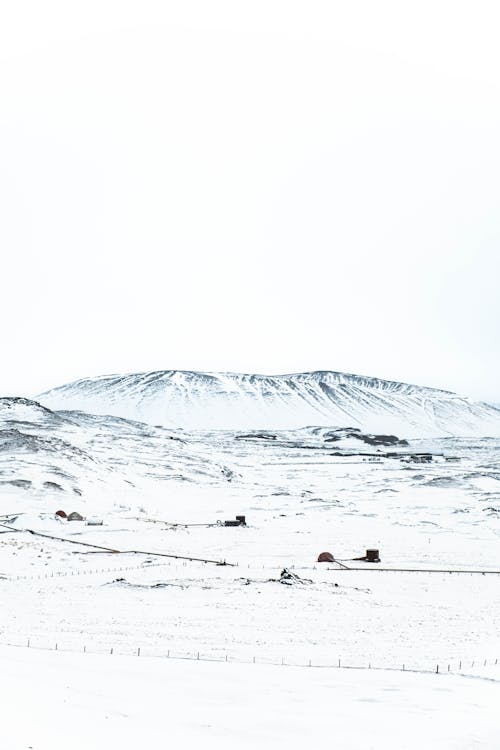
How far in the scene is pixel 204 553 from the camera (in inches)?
1879

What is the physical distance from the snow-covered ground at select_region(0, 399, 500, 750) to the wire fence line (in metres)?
0.15

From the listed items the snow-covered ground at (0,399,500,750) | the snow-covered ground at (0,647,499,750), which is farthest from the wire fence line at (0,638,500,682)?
the snow-covered ground at (0,647,499,750)

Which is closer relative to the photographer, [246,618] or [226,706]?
[226,706]

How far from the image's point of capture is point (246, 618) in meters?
28.9

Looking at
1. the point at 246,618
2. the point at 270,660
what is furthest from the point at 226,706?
the point at 246,618

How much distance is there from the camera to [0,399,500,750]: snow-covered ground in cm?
1442

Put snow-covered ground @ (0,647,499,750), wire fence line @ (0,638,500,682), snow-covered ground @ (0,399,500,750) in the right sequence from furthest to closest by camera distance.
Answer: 1. wire fence line @ (0,638,500,682)
2. snow-covered ground @ (0,399,500,750)
3. snow-covered ground @ (0,647,499,750)

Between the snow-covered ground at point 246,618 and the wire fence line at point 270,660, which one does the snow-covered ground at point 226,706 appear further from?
the wire fence line at point 270,660

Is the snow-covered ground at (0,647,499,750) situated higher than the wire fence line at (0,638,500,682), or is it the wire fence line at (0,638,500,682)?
the snow-covered ground at (0,647,499,750)

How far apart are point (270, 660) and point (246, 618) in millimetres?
7077

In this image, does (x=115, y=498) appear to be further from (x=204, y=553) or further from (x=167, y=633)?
(x=167, y=633)

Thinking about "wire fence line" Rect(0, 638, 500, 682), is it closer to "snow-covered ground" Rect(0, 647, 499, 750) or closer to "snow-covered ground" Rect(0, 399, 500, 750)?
"snow-covered ground" Rect(0, 399, 500, 750)

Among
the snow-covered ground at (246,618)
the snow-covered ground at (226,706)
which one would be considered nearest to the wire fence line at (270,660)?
the snow-covered ground at (246,618)

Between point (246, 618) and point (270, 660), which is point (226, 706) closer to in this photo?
point (270, 660)
